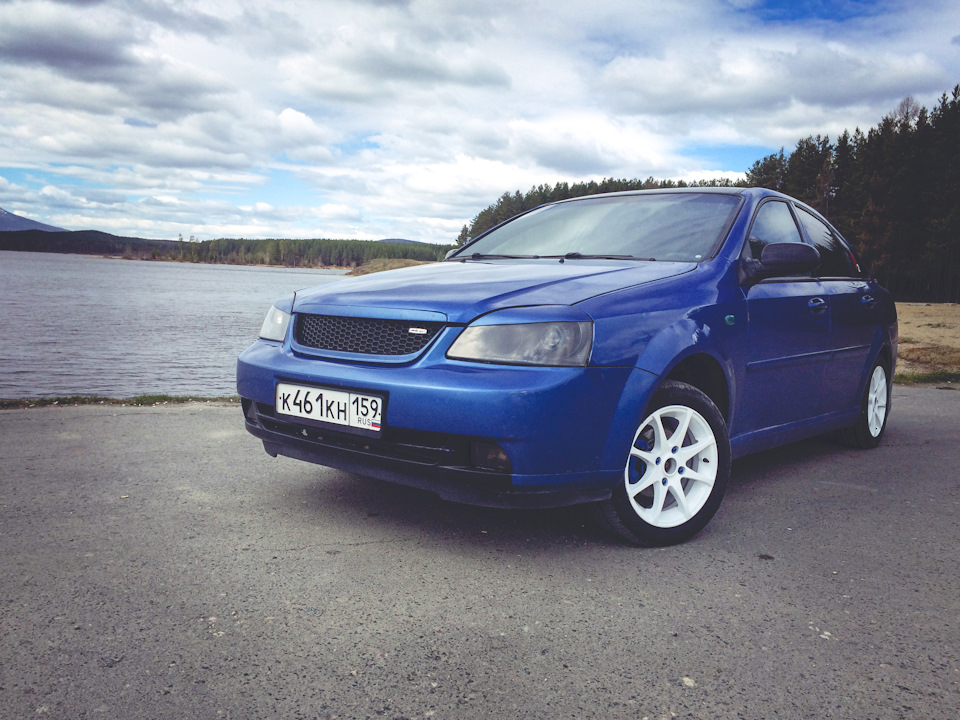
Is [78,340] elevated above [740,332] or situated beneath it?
situated beneath

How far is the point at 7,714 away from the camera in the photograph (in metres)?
1.82

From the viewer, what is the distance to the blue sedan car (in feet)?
8.88

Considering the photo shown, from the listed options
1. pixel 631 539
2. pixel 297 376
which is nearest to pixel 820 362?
pixel 631 539

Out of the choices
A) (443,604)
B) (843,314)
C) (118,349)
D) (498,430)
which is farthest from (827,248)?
(118,349)

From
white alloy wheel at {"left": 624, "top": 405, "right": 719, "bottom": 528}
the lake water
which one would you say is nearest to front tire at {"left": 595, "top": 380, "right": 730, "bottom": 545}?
white alloy wheel at {"left": 624, "top": 405, "right": 719, "bottom": 528}

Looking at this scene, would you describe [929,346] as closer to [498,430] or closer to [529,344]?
[529,344]

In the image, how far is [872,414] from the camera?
519cm

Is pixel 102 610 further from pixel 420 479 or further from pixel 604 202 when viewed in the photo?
pixel 604 202

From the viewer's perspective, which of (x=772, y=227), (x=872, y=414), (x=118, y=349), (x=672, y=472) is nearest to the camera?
(x=672, y=472)

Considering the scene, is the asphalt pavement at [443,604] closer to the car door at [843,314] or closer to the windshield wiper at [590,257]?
the car door at [843,314]

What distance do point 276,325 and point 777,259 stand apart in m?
2.40

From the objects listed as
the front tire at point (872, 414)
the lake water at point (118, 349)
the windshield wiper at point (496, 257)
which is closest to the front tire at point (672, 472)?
the windshield wiper at point (496, 257)

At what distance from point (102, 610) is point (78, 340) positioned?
16.9 metres

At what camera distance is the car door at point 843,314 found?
4.43 metres
